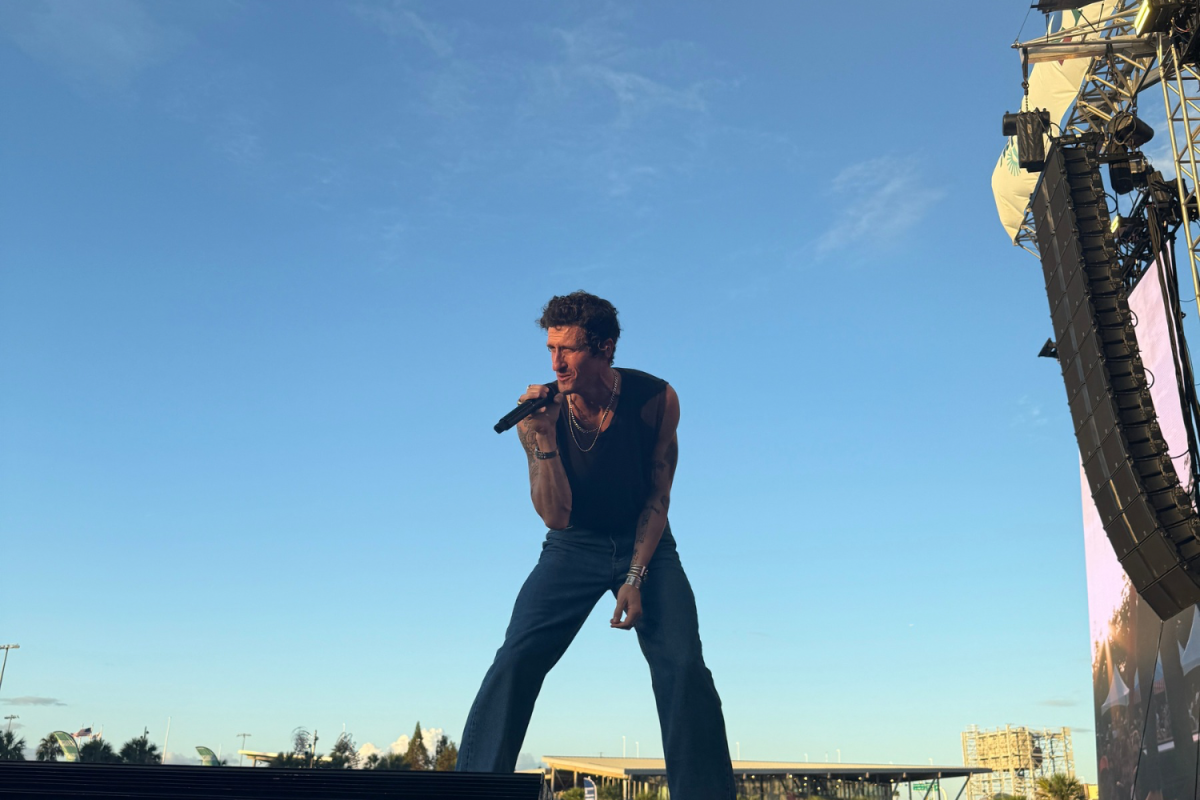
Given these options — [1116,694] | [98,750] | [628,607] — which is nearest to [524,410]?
[628,607]

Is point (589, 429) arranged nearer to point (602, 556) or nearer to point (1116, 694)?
point (602, 556)

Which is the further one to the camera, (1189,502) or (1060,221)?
(1060,221)

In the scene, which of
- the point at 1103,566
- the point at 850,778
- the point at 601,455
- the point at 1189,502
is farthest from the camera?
the point at 850,778

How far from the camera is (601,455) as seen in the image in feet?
50.9

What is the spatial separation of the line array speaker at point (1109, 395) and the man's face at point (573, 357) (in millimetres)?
7032

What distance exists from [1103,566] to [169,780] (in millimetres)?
17253

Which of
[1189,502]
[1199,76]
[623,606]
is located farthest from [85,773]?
[1199,76]

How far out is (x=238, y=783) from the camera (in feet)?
35.5

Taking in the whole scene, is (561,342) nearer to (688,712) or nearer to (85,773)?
(688,712)

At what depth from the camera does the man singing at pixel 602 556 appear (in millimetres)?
13312

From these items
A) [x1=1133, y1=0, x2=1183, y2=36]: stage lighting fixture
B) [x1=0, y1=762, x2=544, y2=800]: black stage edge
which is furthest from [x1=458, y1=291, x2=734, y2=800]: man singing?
[x1=1133, y1=0, x2=1183, y2=36]: stage lighting fixture

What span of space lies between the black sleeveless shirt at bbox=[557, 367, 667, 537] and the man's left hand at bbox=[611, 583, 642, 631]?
1004 mm

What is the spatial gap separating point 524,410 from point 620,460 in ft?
5.87

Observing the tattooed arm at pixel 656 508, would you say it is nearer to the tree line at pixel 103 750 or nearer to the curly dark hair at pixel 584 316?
the curly dark hair at pixel 584 316
